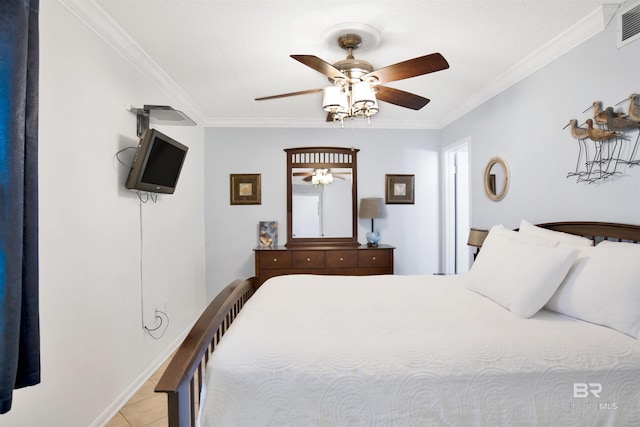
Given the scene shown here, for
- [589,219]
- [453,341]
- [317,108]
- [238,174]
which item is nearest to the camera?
[453,341]

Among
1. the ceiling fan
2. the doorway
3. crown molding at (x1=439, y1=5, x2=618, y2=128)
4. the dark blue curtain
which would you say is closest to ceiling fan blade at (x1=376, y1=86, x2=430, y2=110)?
the ceiling fan

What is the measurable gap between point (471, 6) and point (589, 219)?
151cm

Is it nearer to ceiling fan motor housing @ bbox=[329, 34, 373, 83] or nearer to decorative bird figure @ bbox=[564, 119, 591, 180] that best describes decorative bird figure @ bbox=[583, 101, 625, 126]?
decorative bird figure @ bbox=[564, 119, 591, 180]

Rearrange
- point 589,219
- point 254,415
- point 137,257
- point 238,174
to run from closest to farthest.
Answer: point 254,415 → point 589,219 → point 137,257 → point 238,174

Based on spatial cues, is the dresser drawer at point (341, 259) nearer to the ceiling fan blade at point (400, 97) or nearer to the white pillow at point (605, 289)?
the ceiling fan blade at point (400, 97)

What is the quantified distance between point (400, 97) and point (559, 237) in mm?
1372

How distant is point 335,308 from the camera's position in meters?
1.75

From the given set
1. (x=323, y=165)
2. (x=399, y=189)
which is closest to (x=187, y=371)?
(x=323, y=165)

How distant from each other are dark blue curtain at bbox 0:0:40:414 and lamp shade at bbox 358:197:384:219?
10.7 feet

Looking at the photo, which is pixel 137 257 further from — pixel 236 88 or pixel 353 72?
pixel 353 72

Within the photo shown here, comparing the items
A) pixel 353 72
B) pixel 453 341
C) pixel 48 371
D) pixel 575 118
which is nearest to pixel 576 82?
pixel 575 118

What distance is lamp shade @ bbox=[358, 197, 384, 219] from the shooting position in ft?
13.3

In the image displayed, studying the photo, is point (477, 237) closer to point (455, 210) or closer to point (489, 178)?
point (489, 178)

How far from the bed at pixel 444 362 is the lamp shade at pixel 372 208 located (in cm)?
243
